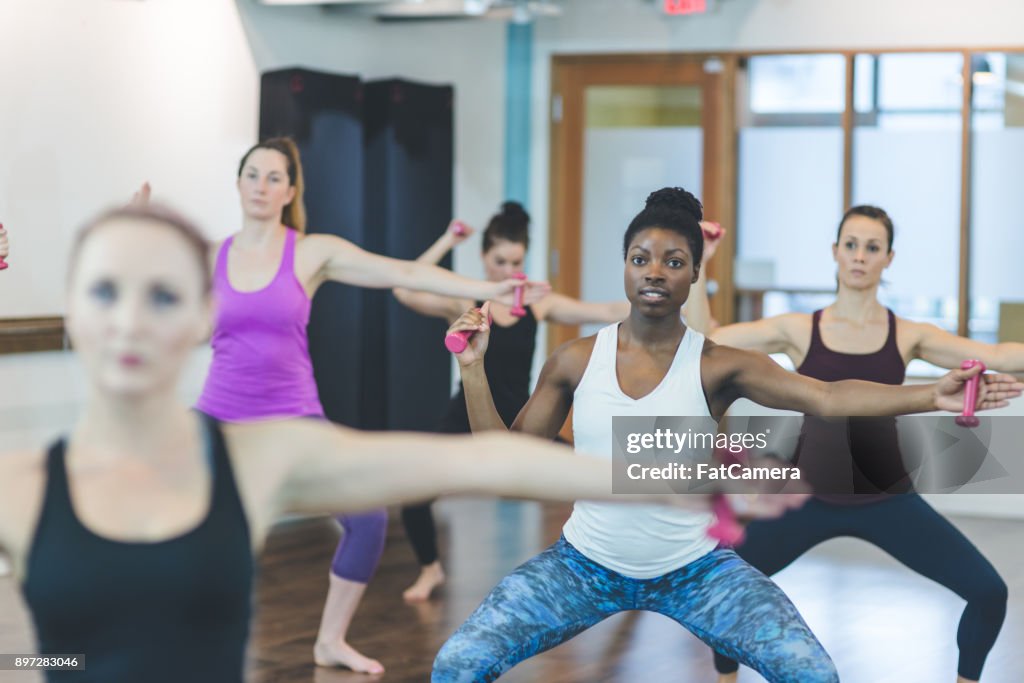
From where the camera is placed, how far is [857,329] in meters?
3.64

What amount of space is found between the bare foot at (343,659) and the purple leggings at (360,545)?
20 cm

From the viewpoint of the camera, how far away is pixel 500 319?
4512mm

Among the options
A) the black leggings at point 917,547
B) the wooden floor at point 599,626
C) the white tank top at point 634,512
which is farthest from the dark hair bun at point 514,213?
the white tank top at point 634,512

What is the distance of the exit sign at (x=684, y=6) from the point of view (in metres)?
6.54

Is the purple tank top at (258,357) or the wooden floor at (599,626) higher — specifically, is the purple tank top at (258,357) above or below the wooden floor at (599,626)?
above

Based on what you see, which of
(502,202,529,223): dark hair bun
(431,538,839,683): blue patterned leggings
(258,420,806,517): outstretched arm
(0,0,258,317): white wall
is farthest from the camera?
(0,0,258,317): white wall

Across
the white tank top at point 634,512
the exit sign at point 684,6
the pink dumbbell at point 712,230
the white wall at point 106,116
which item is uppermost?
the exit sign at point 684,6

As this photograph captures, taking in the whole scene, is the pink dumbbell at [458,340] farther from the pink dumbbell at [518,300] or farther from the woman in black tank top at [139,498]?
the woman in black tank top at [139,498]

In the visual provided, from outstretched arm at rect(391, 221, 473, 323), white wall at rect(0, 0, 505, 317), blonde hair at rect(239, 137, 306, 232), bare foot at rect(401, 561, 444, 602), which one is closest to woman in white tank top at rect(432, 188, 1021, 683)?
blonde hair at rect(239, 137, 306, 232)

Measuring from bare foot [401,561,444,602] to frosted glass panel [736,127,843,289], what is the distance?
277cm

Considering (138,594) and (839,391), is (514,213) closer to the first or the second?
(839,391)

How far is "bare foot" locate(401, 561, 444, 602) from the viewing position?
4688 millimetres

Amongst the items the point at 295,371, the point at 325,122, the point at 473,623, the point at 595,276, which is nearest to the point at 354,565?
the point at 295,371

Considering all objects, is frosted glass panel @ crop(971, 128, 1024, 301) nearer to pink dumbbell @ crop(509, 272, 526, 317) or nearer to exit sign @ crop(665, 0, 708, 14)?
exit sign @ crop(665, 0, 708, 14)
